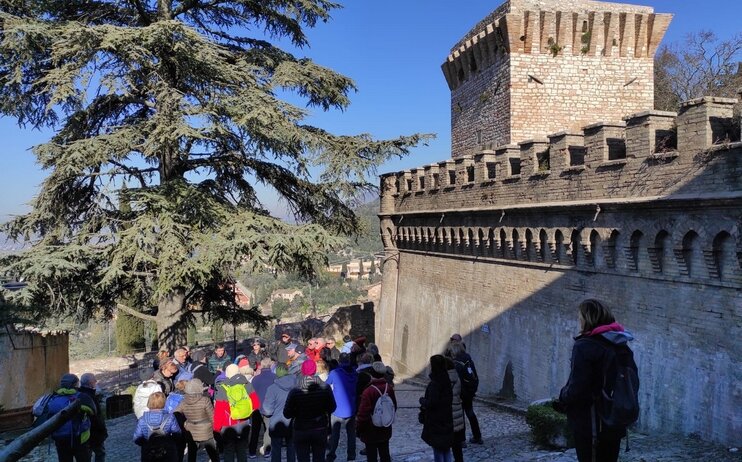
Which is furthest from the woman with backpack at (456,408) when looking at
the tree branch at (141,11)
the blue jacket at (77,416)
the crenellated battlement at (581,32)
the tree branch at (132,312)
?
the crenellated battlement at (581,32)

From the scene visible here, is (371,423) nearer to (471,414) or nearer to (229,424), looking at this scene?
(229,424)

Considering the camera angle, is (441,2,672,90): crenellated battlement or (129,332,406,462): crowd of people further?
(441,2,672,90): crenellated battlement

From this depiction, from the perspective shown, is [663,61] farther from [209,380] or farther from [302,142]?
[209,380]

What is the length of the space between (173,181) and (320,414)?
25.0 ft

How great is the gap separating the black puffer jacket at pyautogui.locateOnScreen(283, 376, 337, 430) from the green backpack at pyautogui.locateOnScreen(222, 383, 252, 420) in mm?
877

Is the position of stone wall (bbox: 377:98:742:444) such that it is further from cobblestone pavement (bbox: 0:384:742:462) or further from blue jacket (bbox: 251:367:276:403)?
blue jacket (bbox: 251:367:276:403)

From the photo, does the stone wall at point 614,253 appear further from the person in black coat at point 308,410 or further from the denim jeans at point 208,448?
the denim jeans at point 208,448

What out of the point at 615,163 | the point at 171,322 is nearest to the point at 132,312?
the point at 171,322

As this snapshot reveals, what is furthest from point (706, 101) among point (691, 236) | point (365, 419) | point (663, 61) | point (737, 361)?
point (663, 61)

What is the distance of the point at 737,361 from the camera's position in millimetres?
7941

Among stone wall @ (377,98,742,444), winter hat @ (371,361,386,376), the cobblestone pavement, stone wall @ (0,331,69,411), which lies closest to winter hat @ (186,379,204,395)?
winter hat @ (371,361,386,376)

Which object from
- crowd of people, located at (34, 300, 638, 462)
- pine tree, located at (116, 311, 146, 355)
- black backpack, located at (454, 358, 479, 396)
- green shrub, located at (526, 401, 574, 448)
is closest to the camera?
crowd of people, located at (34, 300, 638, 462)

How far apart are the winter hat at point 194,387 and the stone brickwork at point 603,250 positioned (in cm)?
675

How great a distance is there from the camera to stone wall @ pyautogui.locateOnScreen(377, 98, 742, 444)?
8250 mm
